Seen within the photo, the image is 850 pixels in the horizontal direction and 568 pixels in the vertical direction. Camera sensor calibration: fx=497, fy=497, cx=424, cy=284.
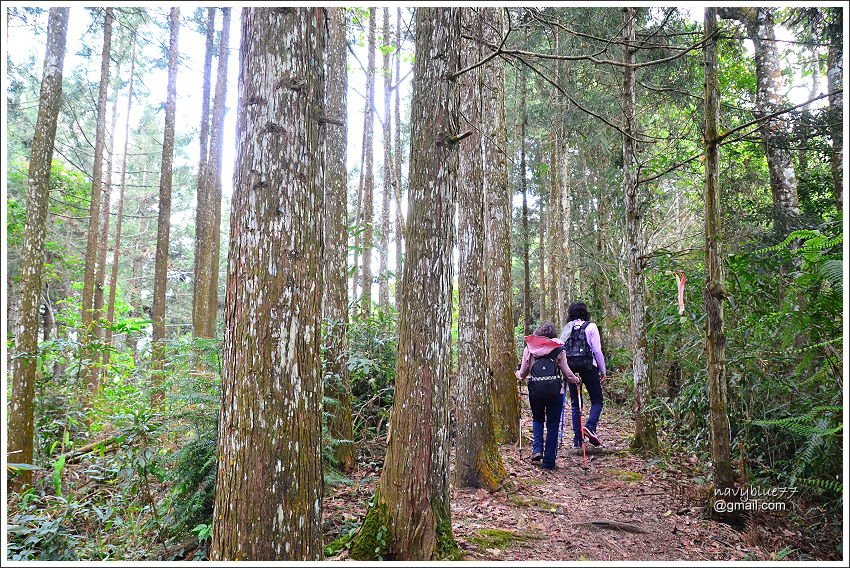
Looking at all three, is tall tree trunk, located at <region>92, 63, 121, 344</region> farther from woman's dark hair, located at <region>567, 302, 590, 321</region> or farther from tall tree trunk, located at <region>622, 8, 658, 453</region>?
tall tree trunk, located at <region>622, 8, 658, 453</region>

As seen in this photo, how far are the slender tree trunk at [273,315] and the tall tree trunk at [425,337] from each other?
37.8 inches

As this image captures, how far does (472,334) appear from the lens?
6.46 m

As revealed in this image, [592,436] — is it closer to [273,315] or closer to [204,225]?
[273,315]

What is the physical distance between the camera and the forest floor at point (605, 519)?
4.56m

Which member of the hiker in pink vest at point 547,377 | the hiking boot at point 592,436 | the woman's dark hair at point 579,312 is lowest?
the hiking boot at point 592,436

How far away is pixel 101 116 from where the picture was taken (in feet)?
48.9

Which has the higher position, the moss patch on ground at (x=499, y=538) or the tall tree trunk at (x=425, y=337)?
the tall tree trunk at (x=425, y=337)

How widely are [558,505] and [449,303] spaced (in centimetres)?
303

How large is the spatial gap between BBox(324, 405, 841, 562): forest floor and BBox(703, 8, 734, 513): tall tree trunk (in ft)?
1.84

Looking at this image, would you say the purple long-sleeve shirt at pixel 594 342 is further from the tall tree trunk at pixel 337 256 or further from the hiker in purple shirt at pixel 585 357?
the tall tree trunk at pixel 337 256

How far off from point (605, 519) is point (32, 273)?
27.9ft

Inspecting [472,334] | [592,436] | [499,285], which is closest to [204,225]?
[499,285]

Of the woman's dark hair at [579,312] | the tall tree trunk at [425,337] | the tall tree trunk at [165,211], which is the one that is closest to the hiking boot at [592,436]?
the woman's dark hair at [579,312]

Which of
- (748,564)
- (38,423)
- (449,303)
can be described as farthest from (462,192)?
(38,423)
